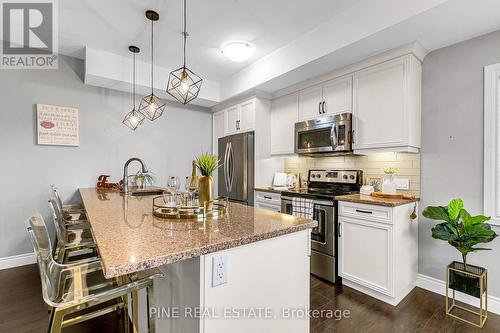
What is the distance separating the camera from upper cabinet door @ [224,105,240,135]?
414cm

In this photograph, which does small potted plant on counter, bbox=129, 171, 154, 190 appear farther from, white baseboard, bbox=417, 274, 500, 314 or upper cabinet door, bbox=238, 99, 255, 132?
white baseboard, bbox=417, 274, 500, 314

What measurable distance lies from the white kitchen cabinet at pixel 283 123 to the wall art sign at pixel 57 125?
2879 mm

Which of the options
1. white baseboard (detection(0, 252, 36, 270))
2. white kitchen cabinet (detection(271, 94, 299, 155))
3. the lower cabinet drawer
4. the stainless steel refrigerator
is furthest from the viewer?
the stainless steel refrigerator

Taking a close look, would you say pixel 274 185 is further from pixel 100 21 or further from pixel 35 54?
pixel 35 54

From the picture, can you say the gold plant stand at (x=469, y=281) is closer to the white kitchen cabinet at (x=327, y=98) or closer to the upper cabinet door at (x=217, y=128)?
the white kitchen cabinet at (x=327, y=98)

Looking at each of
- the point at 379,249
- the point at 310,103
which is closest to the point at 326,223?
the point at 379,249

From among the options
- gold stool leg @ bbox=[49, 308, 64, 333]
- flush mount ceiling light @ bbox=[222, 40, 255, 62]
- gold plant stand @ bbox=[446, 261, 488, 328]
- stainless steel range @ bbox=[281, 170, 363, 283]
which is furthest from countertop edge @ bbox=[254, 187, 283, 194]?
gold stool leg @ bbox=[49, 308, 64, 333]

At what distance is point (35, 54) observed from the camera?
10.6 ft

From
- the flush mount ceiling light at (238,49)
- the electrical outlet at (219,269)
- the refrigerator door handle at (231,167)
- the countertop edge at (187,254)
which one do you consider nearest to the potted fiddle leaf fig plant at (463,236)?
the countertop edge at (187,254)

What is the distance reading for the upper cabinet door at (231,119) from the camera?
414cm

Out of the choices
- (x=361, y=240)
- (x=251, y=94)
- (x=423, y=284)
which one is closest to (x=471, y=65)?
(x=361, y=240)

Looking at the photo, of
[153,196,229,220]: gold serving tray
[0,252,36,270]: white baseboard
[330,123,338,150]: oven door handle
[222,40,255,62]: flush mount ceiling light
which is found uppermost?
[222,40,255,62]: flush mount ceiling light

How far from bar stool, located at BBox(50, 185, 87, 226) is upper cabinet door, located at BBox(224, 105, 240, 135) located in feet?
8.06

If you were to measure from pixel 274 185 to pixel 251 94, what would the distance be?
1.50 meters
